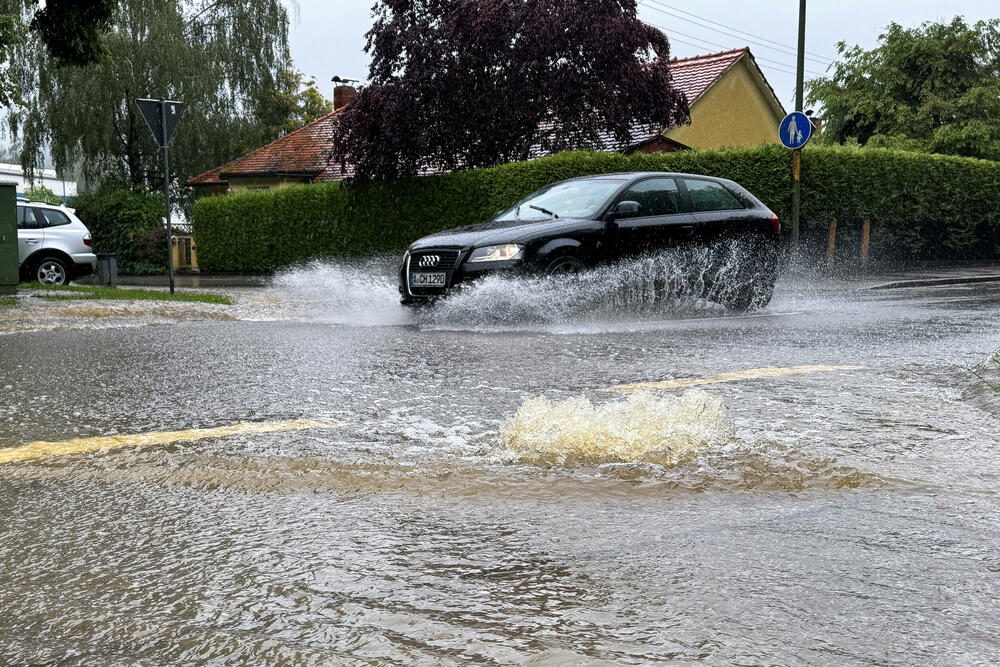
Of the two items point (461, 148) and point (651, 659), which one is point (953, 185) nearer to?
point (461, 148)

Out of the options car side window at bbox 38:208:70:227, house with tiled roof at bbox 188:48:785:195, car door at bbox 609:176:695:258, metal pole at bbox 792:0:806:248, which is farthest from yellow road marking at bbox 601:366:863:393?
house with tiled roof at bbox 188:48:785:195

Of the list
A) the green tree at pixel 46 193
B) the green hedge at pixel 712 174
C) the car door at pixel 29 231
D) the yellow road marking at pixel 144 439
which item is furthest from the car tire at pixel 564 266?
the green tree at pixel 46 193

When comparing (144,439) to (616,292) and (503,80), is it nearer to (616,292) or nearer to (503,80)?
(616,292)

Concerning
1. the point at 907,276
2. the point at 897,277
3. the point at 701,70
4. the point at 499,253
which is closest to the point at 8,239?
the point at 499,253

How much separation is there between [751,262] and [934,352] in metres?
4.31

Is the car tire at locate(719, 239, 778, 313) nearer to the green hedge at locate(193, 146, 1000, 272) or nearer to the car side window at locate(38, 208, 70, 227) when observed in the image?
the green hedge at locate(193, 146, 1000, 272)

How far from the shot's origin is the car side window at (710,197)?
1162 centimetres

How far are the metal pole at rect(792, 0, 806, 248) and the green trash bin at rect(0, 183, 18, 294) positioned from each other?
545 inches

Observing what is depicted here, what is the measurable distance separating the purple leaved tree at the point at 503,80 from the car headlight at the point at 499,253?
10.3 m

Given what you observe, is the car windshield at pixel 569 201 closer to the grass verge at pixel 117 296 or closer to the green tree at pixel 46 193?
the grass verge at pixel 117 296

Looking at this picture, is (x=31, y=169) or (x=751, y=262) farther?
(x=31, y=169)

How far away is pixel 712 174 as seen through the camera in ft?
66.1

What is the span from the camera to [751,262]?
11914 millimetres

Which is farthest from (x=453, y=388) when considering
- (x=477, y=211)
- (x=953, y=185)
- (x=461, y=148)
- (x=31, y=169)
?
(x=31, y=169)
